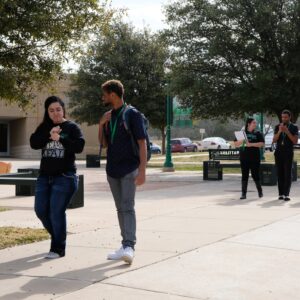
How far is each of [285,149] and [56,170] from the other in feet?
23.2

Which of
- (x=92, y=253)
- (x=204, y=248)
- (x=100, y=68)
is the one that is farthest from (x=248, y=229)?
(x=100, y=68)

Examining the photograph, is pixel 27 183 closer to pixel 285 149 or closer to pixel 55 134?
pixel 285 149

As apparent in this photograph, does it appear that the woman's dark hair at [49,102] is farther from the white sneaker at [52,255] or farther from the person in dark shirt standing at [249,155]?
the person in dark shirt standing at [249,155]

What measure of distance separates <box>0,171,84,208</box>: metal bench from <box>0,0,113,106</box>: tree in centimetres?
247

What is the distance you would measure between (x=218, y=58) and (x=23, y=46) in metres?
13.3

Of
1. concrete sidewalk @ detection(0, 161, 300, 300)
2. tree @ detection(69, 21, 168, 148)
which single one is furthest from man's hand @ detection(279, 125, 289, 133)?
tree @ detection(69, 21, 168, 148)

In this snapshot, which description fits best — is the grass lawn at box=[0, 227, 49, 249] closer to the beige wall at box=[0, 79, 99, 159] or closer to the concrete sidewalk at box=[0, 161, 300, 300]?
the concrete sidewalk at box=[0, 161, 300, 300]

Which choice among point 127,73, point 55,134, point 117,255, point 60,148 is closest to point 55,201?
point 60,148

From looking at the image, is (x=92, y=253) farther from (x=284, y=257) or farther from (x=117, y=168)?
(x=284, y=257)

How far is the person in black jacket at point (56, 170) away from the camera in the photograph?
647 cm

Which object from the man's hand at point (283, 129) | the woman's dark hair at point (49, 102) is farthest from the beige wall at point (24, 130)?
the woman's dark hair at point (49, 102)

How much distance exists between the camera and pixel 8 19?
8.23m

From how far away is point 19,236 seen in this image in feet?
25.8

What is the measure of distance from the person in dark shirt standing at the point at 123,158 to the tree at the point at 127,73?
95.0 feet
